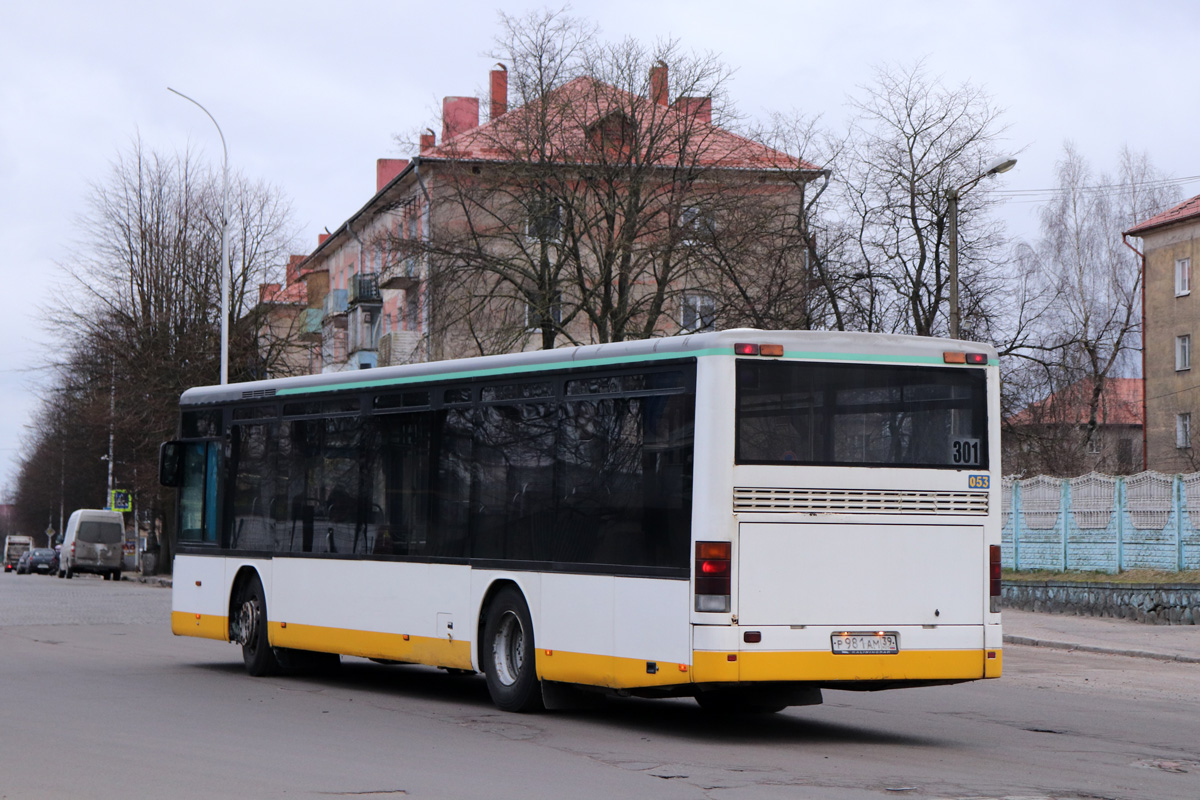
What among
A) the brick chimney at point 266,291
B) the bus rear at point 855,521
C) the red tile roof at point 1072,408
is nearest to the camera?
the bus rear at point 855,521

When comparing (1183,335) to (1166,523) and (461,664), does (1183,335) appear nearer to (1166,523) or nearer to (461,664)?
(1166,523)

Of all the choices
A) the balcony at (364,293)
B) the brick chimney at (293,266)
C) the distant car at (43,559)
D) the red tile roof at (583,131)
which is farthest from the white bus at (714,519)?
the distant car at (43,559)

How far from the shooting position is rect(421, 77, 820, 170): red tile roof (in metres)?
37.9

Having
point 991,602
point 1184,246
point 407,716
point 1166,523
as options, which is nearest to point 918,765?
point 991,602

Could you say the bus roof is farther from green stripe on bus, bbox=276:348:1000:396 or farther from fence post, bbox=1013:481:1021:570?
fence post, bbox=1013:481:1021:570

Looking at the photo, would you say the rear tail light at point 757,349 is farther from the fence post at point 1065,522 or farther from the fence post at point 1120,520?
the fence post at point 1065,522

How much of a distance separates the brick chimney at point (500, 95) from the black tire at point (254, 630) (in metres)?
23.2

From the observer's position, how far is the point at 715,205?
3784cm

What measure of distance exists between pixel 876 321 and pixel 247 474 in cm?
2499

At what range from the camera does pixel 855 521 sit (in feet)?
37.4

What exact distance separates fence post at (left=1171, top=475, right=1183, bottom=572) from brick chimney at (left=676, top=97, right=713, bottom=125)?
52.3 ft

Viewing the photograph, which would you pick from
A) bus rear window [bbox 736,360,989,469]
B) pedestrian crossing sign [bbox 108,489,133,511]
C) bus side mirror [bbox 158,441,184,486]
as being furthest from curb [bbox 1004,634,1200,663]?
pedestrian crossing sign [bbox 108,489,133,511]

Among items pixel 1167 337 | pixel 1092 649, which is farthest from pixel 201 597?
pixel 1167 337

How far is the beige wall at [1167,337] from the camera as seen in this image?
58.9 m
